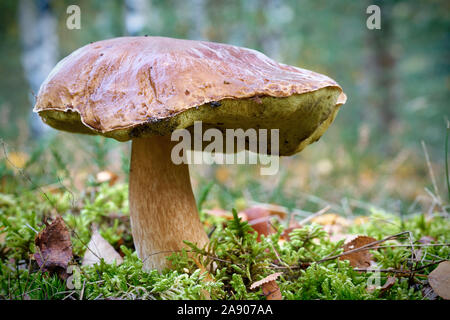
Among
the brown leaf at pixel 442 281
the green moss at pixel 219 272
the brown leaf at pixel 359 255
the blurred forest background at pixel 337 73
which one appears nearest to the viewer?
the brown leaf at pixel 442 281

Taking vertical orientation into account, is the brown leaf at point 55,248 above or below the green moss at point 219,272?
above

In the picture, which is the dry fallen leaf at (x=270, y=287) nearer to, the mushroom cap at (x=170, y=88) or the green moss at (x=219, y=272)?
the green moss at (x=219, y=272)

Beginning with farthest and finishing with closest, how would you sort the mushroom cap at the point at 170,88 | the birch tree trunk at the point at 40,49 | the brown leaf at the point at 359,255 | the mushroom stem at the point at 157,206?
the birch tree trunk at the point at 40,49 < the brown leaf at the point at 359,255 < the mushroom stem at the point at 157,206 < the mushroom cap at the point at 170,88

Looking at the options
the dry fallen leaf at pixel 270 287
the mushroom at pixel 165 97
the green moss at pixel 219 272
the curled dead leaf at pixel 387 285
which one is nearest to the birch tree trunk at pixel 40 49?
the green moss at pixel 219 272

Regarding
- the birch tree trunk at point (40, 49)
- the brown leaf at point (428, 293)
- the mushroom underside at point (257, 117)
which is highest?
the birch tree trunk at point (40, 49)

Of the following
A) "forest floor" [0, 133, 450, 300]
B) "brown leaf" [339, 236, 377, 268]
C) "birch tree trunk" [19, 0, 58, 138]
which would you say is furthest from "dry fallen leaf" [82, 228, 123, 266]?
"birch tree trunk" [19, 0, 58, 138]
